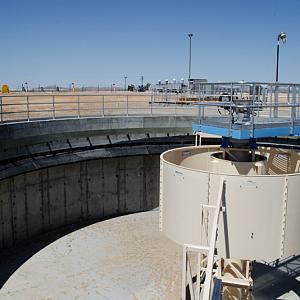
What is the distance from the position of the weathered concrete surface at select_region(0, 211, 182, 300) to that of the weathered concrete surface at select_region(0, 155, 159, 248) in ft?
4.33

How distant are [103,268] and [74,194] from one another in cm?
482

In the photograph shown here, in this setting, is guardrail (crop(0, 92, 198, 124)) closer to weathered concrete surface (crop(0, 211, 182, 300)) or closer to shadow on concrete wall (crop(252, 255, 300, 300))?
weathered concrete surface (crop(0, 211, 182, 300))

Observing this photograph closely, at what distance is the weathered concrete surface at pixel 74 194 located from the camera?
538 inches

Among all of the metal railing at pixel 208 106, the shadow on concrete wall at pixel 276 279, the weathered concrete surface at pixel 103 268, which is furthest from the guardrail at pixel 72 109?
the shadow on concrete wall at pixel 276 279

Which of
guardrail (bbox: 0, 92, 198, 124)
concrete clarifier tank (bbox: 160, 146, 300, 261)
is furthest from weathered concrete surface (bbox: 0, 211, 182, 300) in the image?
guardrail (bbox: 0, 92, 198, 124)

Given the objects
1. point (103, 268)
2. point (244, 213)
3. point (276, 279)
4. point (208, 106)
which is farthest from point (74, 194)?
point (244, 213)

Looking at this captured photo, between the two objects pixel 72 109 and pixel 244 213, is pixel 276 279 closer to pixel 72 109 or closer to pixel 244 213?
pixel 244 213

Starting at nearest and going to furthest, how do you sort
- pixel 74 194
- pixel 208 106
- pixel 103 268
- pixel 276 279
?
pixel 276 279 → pixel 103 268 → pixel 208 106 → pixel 74 194

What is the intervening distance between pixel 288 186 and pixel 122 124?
32.0ft

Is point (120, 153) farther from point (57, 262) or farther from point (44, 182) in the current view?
point (57, 262)

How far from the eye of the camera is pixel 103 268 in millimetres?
11664

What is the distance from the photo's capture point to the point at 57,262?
12055 mm

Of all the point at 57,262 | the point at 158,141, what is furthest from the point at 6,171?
the point at 158,141

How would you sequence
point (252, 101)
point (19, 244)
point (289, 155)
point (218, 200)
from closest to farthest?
point (218, 200)
point (252, 101)
point (289, 155)
point (19, 244)
